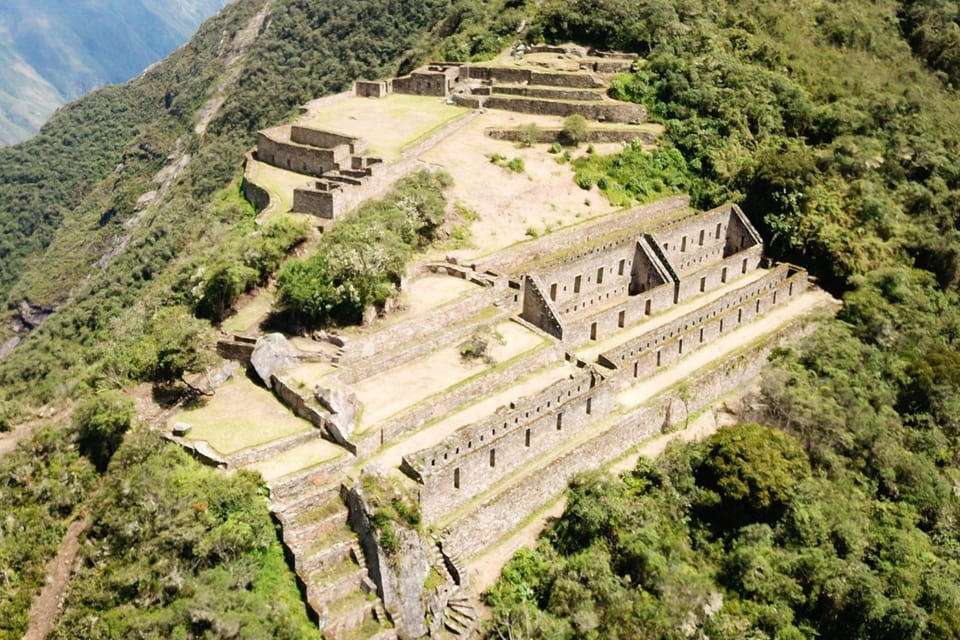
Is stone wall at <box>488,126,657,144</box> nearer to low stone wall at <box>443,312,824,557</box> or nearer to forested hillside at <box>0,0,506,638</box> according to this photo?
forested hillside at <box>0,0,506,638</box>

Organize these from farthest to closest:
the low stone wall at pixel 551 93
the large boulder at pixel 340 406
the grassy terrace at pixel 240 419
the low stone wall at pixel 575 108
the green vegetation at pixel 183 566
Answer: the low stone wall at pixel 551 93, the low stone wall at pixel 575 108, the large boulder at pixel 340 406, the grassy terrace at pixel 240 419, the green vegetation at pixel 183 566

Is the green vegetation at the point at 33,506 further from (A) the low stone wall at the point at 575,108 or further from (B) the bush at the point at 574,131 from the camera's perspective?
(A) the low stone wall at the point at 575,108

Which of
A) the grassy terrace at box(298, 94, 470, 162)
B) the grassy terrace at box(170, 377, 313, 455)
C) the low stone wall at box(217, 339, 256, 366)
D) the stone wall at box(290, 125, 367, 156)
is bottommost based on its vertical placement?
the grassy terrace at box(170, 377, 313, 455)

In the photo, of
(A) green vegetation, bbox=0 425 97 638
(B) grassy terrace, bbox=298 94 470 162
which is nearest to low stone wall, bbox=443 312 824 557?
(A) green vegetation, bbox=0 425 97 638

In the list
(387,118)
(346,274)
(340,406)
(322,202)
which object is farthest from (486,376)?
(387,118)

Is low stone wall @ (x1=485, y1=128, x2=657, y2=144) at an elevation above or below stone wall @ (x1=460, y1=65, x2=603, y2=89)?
below

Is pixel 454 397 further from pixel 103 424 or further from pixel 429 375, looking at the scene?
pixel 103 424

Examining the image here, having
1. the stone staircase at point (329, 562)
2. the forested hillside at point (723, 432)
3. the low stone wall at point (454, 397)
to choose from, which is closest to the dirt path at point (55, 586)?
the forested hillside at point (723, 432)

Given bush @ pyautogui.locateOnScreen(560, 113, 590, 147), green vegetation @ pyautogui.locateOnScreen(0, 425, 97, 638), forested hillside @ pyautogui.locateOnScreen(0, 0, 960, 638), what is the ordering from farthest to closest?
bush @ pyautogui.locateOnScreen(560, 113, 590, 147)
forested hillside @ pyautogui.locateOnScreen(0, 0, 960, 638)
green vegetation @ pyautogui.locateOnScreen(0, 425, 97, 638)
